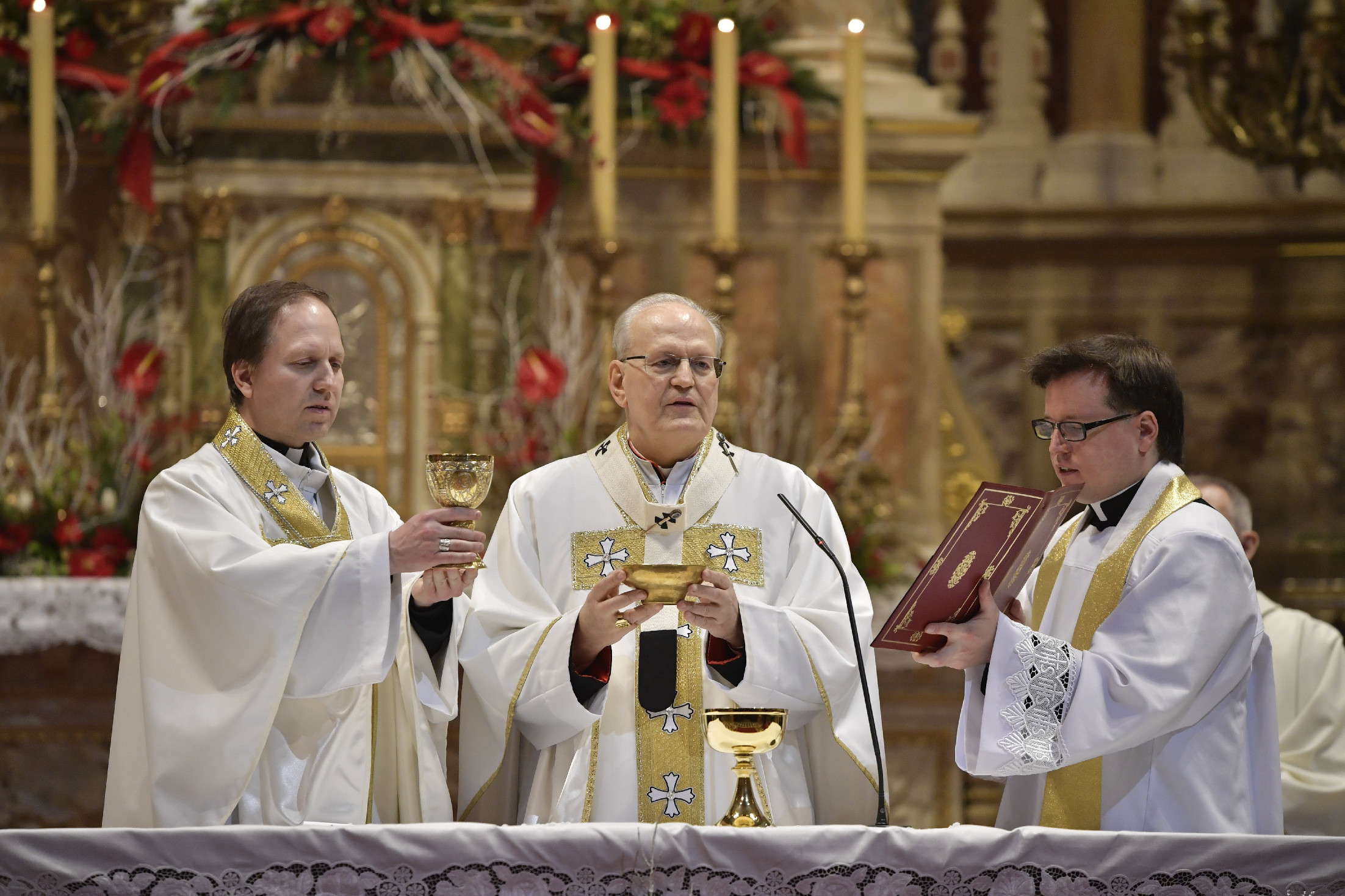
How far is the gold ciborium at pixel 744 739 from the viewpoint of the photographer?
3.07 m

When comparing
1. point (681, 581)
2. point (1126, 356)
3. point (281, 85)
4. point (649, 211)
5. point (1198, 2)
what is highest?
point (1198, 2)

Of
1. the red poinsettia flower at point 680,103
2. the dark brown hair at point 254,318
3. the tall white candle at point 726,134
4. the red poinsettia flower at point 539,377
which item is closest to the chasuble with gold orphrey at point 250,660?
the dark brown hair at point 254,318

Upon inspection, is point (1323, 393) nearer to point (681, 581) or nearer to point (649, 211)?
point (649, 211)

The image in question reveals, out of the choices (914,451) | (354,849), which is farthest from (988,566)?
(914,451)

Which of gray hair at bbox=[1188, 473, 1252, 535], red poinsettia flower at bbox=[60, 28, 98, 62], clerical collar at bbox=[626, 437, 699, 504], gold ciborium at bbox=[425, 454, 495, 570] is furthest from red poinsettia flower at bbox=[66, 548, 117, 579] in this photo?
gray hair at bbox=[1188, 473, 1252, 535]

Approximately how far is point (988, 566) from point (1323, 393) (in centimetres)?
461

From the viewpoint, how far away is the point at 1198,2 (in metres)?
7.46

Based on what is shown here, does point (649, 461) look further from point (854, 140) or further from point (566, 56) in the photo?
point (566, 56)

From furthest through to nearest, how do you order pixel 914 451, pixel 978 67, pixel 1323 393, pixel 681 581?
pixel 978 67, pixel 1323 393, pixel 914 451, pixel 681 581

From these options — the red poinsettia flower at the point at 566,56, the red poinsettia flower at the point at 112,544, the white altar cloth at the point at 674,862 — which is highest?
the red poinsettia flower at the point at 566,56

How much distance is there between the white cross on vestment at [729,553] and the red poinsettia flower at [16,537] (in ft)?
7.65

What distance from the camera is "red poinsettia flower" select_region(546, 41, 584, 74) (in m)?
5.73

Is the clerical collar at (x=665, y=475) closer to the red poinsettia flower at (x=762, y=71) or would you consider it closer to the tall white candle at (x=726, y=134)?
the tall white candle at (x=726, y=134)

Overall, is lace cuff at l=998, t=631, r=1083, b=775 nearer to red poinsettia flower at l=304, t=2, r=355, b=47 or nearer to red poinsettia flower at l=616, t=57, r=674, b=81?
red poinsettia flower at l=616, t=57, r=674, b=81
